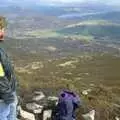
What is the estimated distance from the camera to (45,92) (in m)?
10.6

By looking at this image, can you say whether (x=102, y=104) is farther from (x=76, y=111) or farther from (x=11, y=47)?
(x=11, y=47)

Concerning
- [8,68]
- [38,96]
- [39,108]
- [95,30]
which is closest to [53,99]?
[39,108]

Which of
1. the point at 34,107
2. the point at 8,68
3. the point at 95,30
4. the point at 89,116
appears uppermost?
the point at 8,68

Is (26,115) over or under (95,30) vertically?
over

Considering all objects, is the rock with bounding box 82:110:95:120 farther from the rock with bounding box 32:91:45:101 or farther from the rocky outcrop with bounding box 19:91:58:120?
Result: the rock with bounding box 32:91:45:101

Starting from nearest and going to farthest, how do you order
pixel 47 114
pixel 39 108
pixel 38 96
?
pixel 47 114 → pixel 39 108 → pixel 38 96

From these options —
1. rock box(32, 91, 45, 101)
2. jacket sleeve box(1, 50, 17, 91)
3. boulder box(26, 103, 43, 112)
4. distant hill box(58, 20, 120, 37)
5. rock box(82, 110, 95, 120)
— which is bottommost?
distant hill box(58, 20, 120, 37)

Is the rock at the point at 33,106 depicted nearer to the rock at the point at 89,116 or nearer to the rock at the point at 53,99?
the rock at the point at 53,99

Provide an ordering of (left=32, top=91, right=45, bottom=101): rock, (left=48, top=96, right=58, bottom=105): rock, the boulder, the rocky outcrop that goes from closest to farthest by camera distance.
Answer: the rocky outcrop → the boulder → (left=48, top=96, right=58, bottom=105): rock → (left=32, top=91, right=45, bottom=101): rock

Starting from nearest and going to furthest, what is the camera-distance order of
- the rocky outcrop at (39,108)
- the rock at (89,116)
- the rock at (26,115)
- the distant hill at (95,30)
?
1. the rock at (26,115)
2. the rocky outcrop at (39,108)
3. the rock at (89,116)
4. the distant hill at (95,30)

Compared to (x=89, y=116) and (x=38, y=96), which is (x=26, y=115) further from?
(x=38, y=96)

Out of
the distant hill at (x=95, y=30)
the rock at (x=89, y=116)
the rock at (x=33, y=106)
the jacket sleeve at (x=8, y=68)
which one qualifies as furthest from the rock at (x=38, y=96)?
the distant hill at (x=95, y=30)

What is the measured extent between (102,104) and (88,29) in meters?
109

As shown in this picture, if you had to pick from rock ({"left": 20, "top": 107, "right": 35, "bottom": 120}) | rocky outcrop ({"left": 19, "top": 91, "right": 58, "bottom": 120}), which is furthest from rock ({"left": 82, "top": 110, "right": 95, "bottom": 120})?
rock ({"left": 20, "top": 107, "right": 35, "bottom": 120})
